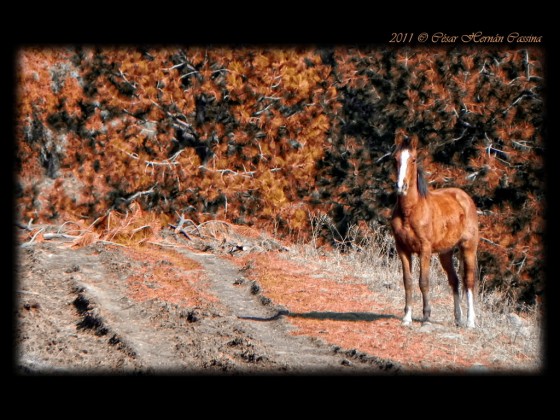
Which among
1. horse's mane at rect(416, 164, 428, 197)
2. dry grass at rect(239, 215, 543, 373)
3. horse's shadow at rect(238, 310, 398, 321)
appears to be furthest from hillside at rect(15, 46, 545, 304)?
horse's mane at rect(416, 164, 428, 197)

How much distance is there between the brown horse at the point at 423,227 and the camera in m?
11.3

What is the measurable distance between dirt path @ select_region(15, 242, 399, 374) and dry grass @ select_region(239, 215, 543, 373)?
1.40 feet

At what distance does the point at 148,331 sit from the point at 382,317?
309 centimetres

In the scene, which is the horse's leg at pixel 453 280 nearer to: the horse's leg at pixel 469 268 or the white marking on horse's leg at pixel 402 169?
the horse's leg at pixel 469 268

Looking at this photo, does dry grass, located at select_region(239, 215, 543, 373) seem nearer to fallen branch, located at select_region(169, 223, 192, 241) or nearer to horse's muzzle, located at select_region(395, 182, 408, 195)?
horse's muzzle, located at select_region(395, 182, 408, 195)

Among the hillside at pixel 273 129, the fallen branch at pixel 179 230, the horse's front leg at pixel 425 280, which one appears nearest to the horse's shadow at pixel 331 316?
the horse's front leg at pixel 425 280

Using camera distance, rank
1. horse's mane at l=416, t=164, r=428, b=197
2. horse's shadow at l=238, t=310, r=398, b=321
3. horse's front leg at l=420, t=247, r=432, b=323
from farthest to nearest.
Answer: horse's shadow at l=238, t=310, r=398, b=321 → horse's mane at l=416, t=164, r=428, b=197 → horse's front leg at l=420, t=247, r=432, b=323

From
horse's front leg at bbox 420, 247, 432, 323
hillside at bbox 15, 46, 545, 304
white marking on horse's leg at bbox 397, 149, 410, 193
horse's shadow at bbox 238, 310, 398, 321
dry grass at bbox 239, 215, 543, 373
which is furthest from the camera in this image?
hillside at bbox 15, 46, 545, 304

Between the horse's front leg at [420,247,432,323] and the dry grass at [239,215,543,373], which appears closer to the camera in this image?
the dry grass at [239,215,543,373]

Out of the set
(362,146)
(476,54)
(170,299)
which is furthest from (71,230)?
(476,54)

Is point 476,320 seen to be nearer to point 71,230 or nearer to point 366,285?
point 366,285

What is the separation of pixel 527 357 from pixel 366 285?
439 cm

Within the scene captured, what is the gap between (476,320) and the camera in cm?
1189

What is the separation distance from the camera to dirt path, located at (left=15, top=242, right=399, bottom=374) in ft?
30.2
